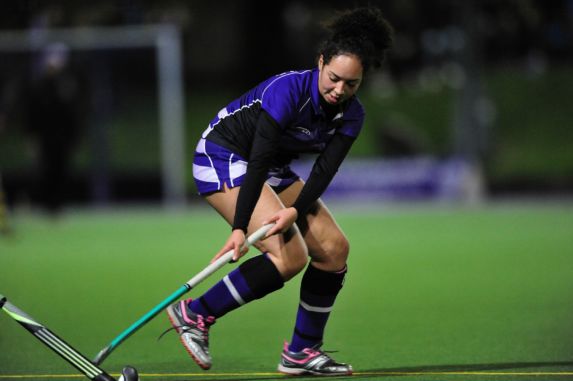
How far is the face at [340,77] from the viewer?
4.40 meters

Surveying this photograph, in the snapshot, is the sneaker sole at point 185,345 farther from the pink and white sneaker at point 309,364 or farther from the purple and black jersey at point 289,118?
the purple and black jersey at point 289,118

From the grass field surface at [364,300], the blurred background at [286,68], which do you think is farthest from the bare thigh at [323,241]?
the blurred background at [286,68]

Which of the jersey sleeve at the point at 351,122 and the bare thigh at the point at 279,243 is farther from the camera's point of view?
the jersey sleeve at the point at 351,122

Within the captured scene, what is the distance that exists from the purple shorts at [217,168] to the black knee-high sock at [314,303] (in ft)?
1.58

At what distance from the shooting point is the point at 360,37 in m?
4.46

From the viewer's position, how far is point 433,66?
21484 mm

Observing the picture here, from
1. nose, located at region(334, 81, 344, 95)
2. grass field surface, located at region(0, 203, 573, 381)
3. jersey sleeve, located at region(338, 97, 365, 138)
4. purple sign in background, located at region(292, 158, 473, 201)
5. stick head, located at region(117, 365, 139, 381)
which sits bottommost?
purple sign in background, located at region(292, 158, 473, 201)

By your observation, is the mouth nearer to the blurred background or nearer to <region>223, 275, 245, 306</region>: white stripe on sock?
<region>223, 275, 245, 306</region>: white stripe on sock

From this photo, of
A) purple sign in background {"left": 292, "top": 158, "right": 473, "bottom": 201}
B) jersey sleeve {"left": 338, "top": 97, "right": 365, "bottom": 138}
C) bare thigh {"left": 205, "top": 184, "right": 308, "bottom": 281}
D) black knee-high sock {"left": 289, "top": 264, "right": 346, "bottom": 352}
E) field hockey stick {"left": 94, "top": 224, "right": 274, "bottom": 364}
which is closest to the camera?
field hockey stick {"left": 94, "top": 224, "right": 274, "bottom": 364}

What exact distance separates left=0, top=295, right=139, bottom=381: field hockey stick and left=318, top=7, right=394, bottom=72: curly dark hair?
60.6 inches

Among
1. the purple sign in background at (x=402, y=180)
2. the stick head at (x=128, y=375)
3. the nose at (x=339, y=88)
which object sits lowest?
the purple sign in background at (x=402, y=180)

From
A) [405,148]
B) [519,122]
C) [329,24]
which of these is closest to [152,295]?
[329,24]

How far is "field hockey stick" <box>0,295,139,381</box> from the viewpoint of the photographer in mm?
4145

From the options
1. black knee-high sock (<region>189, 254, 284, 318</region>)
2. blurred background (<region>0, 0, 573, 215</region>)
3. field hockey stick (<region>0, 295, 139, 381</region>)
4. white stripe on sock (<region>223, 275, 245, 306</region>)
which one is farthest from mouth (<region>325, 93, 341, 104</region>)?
blurred background (<region>0, 0, 573, 215</region>)
